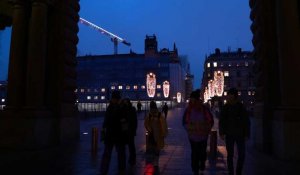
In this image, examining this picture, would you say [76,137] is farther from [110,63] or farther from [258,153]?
[110,63]

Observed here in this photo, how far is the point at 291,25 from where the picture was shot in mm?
12484

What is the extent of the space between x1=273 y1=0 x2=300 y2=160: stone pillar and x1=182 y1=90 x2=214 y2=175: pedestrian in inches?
155

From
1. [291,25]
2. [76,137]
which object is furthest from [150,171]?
[76,137]

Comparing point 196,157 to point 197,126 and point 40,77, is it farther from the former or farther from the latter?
point 40,77

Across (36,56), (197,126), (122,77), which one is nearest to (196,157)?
(197,126)

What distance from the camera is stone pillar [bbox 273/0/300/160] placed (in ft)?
38.9

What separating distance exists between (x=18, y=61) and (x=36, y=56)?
0.89 metres

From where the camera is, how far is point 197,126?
30.0 ft

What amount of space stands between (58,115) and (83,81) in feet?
398

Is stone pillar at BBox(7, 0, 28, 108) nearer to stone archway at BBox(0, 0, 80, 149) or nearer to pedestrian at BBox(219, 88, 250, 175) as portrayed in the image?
stone archway at BBox(0, 0, 80, 149)

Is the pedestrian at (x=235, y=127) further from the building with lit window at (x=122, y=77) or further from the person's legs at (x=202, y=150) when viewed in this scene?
the building with lit window at (x=122, y=77)

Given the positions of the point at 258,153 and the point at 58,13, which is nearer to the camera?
the point at 258,153

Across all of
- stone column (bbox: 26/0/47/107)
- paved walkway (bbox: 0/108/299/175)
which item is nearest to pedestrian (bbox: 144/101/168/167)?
paved walkway (bbox: 0/108/299/175)

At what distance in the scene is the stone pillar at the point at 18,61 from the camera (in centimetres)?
1571
